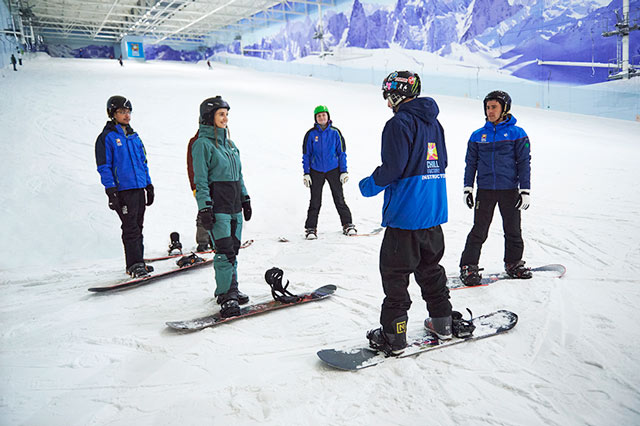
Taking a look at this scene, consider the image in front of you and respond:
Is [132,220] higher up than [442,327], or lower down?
higher up

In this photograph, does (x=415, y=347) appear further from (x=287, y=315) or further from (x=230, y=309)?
(x=230, y=309)

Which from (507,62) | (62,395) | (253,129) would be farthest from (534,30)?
(62,395)

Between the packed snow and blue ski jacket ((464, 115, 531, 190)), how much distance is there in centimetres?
93

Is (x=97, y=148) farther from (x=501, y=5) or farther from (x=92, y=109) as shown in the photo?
(x=501, y=5)

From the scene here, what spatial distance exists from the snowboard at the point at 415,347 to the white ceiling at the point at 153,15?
27.5m

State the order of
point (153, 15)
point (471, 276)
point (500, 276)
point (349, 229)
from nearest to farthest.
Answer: point (471, 276)
point (500, 276)
point (349, 229)
point (153, 15)

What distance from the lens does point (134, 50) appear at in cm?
3775

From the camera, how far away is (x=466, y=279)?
3.64 meters

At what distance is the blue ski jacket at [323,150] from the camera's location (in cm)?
561

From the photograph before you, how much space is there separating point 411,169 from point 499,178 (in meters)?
1.65

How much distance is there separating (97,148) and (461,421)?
401 centimetres

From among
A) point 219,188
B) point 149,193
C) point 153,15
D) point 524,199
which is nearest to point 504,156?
point 524,199

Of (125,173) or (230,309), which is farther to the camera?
(125,173)

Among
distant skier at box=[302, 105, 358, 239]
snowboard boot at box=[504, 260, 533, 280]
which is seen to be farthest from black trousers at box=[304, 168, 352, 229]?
snowboard boot at box=[504, 260, 533, 280]
